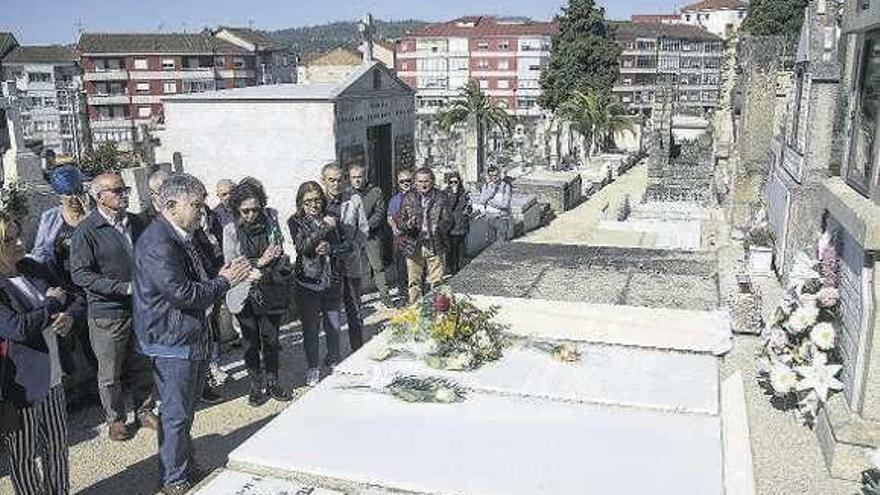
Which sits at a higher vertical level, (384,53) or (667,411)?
(384,53)

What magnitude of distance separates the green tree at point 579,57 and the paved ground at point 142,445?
149ft

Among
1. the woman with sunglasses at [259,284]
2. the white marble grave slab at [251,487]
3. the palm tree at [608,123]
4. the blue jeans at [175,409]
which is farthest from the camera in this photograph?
the palm tree at [608,123]

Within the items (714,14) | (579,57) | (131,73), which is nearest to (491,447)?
(579,57)

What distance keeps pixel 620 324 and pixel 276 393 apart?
289cm

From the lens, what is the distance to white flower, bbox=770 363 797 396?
198 inches

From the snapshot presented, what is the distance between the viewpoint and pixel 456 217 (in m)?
8.69

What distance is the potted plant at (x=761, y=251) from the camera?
7820 millimetres

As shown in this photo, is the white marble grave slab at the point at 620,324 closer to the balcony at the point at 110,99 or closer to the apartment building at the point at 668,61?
the balcony at the point at 110,99

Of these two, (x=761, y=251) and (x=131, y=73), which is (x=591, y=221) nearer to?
(x=761, y=251)

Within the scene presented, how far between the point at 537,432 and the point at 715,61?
95.3 meters

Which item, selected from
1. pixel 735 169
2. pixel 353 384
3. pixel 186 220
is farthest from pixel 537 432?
pixel 735 169

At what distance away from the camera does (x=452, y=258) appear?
30.6 ft

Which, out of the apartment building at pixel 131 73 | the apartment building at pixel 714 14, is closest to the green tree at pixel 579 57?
the apartment building at pixel 131 73

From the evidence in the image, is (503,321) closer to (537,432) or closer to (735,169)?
(537,432)
